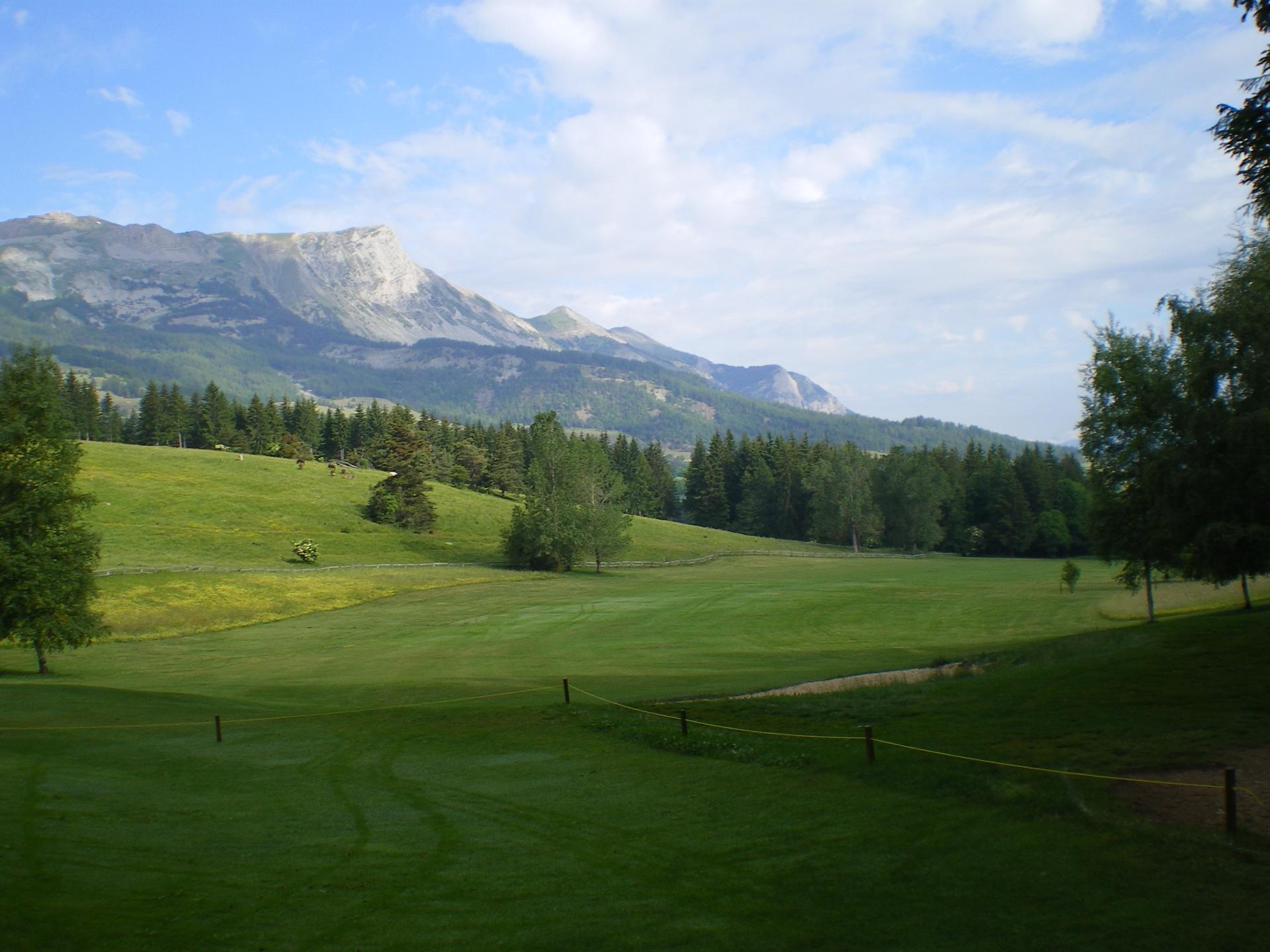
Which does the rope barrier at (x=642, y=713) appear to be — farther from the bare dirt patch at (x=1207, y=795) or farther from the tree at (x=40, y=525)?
the tree at (x=40, y=525)

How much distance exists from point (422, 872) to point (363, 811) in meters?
4.05

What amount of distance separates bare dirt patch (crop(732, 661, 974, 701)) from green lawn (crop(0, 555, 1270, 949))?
189 centimetres

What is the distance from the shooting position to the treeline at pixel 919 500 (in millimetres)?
127062

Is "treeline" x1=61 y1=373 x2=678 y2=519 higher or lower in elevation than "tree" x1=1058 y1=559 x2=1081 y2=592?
higher

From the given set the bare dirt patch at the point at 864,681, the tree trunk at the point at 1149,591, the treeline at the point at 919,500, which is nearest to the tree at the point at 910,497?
the treeline at the point at 919,500

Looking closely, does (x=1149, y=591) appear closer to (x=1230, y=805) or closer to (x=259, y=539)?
(x=1230, y=805)

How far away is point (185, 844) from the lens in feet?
41.4

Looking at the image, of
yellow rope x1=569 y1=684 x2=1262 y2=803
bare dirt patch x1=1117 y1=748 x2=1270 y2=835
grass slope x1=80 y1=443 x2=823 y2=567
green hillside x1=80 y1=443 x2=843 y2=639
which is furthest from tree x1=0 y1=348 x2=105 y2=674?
bare dirt patch x1=1117 y1=748 x2=1270 y2=835

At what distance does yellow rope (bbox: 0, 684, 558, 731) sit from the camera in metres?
23.0

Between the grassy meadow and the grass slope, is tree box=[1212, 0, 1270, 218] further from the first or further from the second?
the grass slope

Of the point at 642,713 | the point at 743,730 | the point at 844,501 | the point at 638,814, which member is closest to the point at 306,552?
the point at 642,713

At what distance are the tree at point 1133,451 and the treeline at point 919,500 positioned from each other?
284 feet

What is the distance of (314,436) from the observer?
151 m

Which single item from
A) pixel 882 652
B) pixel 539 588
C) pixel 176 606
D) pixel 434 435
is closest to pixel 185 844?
pixel 882 652
